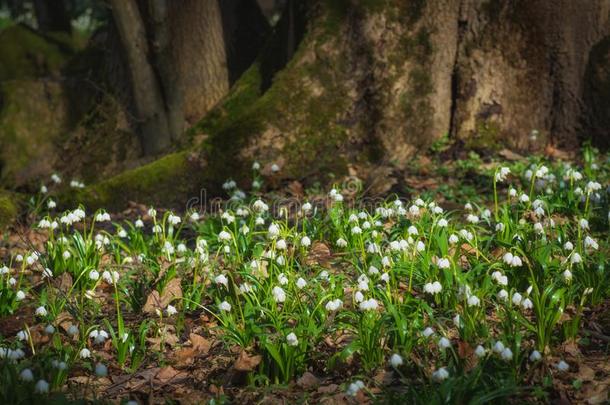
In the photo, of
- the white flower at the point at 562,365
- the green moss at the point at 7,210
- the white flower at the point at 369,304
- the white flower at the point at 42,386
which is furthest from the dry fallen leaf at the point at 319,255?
the green moss at the point at 7,210

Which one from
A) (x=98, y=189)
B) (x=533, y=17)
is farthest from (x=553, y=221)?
(x=98, y=189)

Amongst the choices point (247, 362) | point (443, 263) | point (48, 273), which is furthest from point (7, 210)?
point (443, 263)

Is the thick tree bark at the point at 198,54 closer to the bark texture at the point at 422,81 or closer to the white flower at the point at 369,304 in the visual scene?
the bark texture at the point at 422,81

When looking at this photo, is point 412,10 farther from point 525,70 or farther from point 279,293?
point 279,293

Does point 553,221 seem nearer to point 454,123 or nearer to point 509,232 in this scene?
point 509,232

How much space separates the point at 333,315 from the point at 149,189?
332cm

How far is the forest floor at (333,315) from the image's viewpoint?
133 inches

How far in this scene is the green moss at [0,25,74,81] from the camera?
1314cm

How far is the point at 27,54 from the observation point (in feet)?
43.5

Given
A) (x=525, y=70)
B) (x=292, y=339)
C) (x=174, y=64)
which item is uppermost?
(x=174, y=64)

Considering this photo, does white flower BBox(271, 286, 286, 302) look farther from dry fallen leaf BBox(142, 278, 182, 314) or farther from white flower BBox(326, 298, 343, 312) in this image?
dry fallen leaf BBox(142, 278, 182, 314)

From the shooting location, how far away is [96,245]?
4996 millimetres

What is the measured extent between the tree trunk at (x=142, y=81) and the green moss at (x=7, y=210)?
172 cm

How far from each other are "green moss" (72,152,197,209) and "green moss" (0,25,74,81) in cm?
697
